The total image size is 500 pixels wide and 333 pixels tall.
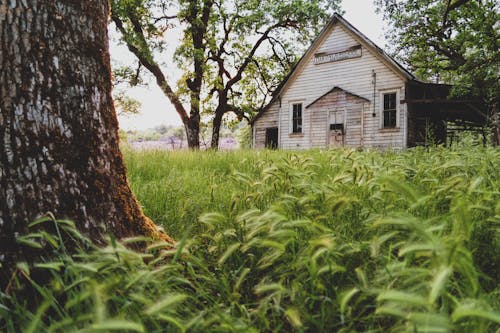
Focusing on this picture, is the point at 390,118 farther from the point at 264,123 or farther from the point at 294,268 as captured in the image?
the point at 294,268

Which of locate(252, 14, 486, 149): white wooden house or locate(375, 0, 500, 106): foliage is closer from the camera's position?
locate(375, 0, 500, 106): foliage

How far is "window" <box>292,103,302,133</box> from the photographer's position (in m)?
20.1

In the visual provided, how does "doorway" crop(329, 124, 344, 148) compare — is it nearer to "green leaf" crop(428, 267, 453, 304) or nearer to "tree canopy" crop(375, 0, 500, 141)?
"tree canopy" crop(375, 0, 500, 141)

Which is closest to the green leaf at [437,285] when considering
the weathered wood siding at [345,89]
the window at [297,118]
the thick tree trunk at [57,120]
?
the thick tree trunk at [57,120]

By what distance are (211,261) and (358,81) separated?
17.5 metres

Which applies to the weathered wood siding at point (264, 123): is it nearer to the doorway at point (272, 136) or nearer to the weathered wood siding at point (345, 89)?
the weathered wood siding at point (345, 89)

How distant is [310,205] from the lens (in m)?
2.13

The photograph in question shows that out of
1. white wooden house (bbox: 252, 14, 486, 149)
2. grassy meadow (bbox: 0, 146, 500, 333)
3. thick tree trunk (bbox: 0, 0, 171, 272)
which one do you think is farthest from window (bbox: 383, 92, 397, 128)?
thick tree trunk (bbox: 0, 0, 171, 272)

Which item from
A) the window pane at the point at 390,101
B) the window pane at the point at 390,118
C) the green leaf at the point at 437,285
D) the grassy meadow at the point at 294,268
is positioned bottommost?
the grassy meadow at the point at 294,268

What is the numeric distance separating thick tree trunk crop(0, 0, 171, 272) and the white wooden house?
16.1 m

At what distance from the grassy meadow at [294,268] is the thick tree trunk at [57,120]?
0.51 feet

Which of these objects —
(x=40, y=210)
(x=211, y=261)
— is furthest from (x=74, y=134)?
(x=211, y=261)

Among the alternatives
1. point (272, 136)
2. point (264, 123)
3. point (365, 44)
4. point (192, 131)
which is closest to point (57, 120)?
point (365, 44)

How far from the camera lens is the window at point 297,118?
20141 millimetres
